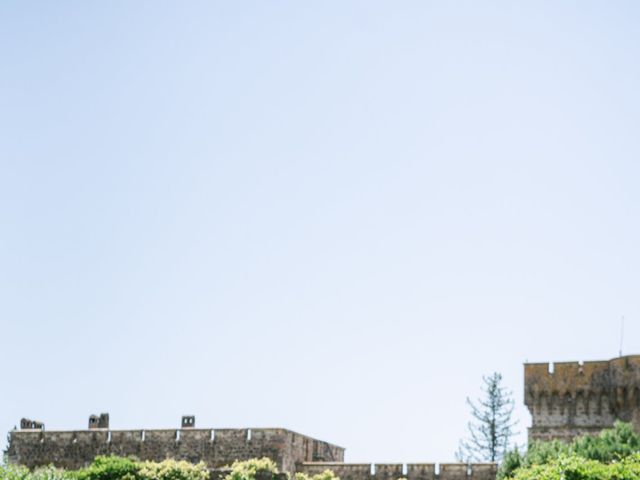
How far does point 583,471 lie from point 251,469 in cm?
1164

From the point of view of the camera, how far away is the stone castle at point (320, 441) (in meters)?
33.9

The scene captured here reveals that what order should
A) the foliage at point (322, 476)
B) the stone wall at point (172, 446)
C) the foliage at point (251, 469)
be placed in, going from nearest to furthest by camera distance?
the foliage at point (251, 469) → the foliage at point (322, 476) → the stone wall at point (172, 446)

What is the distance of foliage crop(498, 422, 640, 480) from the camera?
104 ft

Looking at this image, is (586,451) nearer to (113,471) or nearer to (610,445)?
(610,445)

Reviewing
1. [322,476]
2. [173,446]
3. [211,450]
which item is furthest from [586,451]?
[173,446]

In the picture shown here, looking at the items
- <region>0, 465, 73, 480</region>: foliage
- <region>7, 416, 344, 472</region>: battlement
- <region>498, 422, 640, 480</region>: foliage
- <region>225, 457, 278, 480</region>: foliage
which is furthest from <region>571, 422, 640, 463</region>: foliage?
<region>0, 465, 73, 480</region>: foliage

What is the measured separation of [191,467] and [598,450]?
13.8 m

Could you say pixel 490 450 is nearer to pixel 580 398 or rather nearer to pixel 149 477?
pixel 580 398

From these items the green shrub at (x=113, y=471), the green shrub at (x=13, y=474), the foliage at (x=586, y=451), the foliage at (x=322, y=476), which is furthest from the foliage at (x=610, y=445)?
the green shrub at (x=13, y=474)

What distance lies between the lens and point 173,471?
3391 centimetres

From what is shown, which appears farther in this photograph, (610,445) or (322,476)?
(610,445)

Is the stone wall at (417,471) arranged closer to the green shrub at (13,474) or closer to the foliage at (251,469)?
the foliage at (251,469)

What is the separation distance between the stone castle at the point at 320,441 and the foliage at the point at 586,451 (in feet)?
2.79

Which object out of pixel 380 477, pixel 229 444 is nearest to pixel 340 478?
pixel 380 477
